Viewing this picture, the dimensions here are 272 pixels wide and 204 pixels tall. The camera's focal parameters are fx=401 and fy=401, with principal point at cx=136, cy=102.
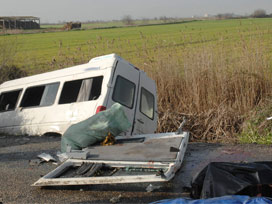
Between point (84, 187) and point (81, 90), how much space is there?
3.01m

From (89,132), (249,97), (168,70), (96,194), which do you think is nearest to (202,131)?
(249,97)

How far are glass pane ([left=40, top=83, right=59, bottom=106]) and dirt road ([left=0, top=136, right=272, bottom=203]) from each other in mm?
831

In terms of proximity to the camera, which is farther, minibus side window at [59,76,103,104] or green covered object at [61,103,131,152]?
minibus side window at [59,76,103,104]

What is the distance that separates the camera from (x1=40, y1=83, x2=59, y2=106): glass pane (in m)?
8.38

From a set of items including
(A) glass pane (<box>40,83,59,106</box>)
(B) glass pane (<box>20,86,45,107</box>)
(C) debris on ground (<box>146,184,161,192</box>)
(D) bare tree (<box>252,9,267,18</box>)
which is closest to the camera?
(C) debris on ground (<box>146,184,161,192</box>)

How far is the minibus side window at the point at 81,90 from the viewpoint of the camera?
766 centimetres

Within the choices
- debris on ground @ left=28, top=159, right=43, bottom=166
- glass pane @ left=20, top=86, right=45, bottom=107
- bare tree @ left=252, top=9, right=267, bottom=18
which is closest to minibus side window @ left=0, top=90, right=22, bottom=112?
glass pane @ left=20, top=86, right=45, bottom=107

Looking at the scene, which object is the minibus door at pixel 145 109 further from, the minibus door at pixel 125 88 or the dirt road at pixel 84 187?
the dirt road at pixel 84 187

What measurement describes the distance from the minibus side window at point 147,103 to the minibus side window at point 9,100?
2.94m

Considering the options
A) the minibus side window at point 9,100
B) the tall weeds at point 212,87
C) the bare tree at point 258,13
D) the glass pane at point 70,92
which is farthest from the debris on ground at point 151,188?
the bare tree at point 258,13

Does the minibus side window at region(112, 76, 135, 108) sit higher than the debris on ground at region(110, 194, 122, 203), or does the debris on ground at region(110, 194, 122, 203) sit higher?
the minibus side window at region(112, 76, 135, 108)

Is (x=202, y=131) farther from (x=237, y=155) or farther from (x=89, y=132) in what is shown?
(x=89, y=132)

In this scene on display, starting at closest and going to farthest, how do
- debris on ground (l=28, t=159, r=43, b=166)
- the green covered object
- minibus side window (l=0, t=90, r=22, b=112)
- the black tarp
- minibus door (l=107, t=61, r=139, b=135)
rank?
the black tarp
the green covered object
debris on ground (l=28, t=159, r=43, b=166)
minibus door (l=107, t=61, r=139, b=135)
minibus side window (l=0, t=90, r=22, b=112)

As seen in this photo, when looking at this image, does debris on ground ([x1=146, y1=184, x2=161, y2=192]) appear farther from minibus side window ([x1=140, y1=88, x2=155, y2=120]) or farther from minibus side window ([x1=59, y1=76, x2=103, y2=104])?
minibus side window ([x1=140, y1=88, x2=155, y2=120])
